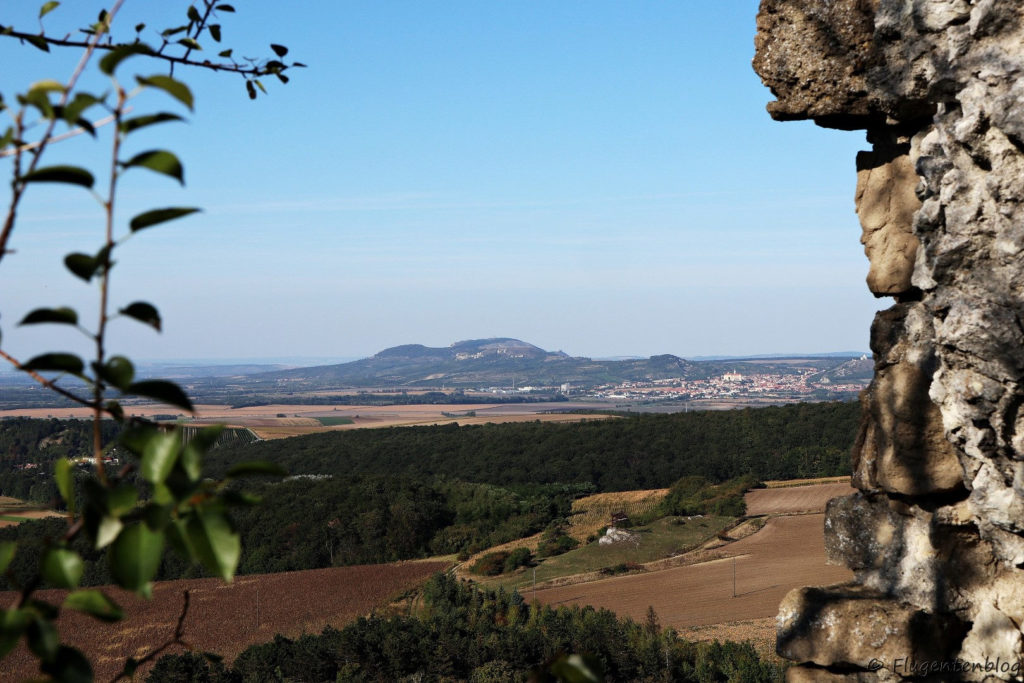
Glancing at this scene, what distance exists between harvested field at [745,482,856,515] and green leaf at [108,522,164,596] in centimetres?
3446

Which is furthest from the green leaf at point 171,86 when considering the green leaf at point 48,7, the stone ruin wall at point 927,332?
the stone ruin wall at point 927,332

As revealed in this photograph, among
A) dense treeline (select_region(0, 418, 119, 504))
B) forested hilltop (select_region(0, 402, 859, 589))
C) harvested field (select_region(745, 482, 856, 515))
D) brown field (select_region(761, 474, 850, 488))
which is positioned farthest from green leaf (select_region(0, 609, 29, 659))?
dense treeline (select_region(0, 418, 119, 504))

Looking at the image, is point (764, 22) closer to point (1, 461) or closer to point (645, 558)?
point (645, 558)

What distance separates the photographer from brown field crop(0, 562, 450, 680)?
19266mm

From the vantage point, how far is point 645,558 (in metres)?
29.6

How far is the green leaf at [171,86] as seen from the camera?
3.45 feet

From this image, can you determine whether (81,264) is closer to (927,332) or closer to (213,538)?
(213,538)

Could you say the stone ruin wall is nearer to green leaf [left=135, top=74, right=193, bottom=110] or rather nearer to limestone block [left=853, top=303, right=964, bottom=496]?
limestone block [left=853, top=303, right=964, bottom=496]

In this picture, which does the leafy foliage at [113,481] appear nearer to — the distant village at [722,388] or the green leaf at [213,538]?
the green leaf at [213,538]

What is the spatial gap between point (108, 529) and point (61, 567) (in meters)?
0.07

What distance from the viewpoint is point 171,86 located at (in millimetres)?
1058

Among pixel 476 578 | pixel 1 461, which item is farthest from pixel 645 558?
pixel 1 461

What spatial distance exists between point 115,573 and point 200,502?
0.36ft

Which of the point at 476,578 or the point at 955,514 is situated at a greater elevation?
the point at 955,514
